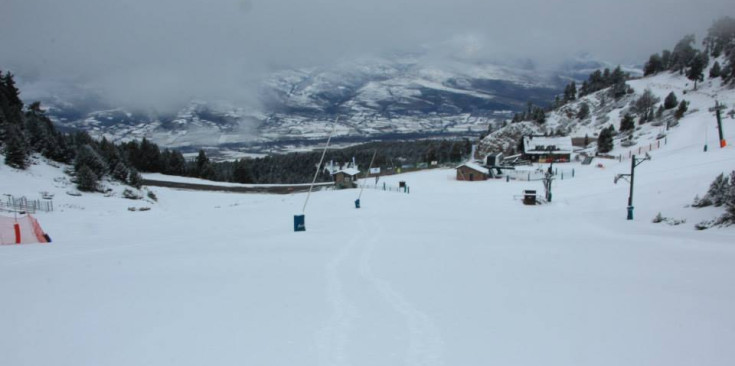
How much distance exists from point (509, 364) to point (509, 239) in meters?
10.1

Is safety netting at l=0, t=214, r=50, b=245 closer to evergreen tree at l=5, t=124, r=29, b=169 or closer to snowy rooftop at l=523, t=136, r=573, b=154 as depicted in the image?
evergreen tree at l=5, t=124, r=29, b=169

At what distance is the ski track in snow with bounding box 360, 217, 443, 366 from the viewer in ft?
14.9

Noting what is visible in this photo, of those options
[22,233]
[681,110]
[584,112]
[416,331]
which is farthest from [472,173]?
[416,331]

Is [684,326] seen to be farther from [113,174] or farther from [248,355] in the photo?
[113,174]

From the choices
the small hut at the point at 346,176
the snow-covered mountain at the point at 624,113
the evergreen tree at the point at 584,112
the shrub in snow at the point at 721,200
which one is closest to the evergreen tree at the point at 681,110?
the snow-covered mountain at the point at 624,113

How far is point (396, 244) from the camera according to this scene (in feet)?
41.2

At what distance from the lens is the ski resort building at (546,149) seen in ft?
236

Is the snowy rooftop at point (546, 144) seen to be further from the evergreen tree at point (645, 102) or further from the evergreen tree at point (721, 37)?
the evergreen tree at point (721, 37)

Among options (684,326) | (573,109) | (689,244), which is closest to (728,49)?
(573,109)

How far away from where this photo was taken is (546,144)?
75.1 metres

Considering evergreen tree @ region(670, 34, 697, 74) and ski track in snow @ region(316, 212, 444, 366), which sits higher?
evergreen tree @ region(670, 34, 697, 74)

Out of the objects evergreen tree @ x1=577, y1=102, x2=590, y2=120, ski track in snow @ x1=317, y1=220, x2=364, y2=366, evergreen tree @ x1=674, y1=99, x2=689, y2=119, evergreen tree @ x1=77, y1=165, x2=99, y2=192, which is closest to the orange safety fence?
ski track in snow @ x1=317, y1=220, x2=364, y2=366

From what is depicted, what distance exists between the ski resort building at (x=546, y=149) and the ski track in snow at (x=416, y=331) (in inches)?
2733

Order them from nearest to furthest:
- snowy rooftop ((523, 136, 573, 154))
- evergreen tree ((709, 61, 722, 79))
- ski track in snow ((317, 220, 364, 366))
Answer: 1. ski track in snow ((317, 220, 364, 366))
2. snowy rooftop ((523, 136, 573, 154))
3. evergreen tree ((709, 61, 722, 79))
